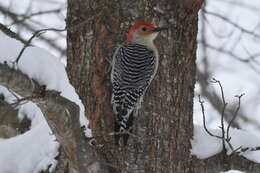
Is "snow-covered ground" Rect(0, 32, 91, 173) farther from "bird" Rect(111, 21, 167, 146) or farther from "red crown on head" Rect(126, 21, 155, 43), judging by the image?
"red crown on head" Rect(126, 21, 155, 43)

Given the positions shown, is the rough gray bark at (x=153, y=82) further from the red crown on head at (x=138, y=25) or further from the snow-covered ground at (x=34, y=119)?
the snow-covered ground at (x=34, y=119)

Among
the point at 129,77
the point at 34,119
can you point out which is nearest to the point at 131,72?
the point at 129,77

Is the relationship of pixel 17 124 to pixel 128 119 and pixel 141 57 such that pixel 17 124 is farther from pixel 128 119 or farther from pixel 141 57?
pixel 141 57

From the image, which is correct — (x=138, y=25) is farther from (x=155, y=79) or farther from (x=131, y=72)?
(x=131, y=72)

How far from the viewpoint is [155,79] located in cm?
443

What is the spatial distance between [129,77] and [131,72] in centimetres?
7

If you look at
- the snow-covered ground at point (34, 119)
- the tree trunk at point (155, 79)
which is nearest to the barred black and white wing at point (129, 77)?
the tree trunk at point (155, 79)

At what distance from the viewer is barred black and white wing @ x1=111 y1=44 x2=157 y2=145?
4488 millimetres

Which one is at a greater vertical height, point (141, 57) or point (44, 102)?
point (141, 57)

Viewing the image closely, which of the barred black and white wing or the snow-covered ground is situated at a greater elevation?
the barred black and white wing

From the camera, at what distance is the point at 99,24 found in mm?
4461

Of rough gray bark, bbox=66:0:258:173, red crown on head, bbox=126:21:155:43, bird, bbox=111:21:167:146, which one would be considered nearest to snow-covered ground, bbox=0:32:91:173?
rough gray bark, bbox=66:0:258:173

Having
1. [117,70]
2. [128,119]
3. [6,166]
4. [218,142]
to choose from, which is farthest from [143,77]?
[6,166]

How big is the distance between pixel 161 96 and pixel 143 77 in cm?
76
